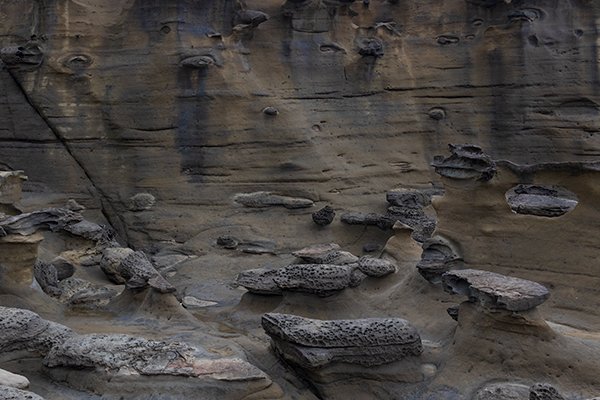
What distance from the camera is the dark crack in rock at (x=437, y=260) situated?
6.73 metres

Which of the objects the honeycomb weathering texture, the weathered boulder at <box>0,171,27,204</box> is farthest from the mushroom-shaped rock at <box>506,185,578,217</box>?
the weathered boulder at <box>0,171,27,204</box>

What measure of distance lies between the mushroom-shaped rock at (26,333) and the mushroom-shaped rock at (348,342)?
6.55 ft

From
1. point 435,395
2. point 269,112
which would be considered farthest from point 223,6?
point 435,395

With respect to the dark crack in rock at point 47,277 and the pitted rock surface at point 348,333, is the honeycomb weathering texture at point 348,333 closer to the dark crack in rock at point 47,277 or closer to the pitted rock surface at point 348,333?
the pitted rock surface at point 348,333

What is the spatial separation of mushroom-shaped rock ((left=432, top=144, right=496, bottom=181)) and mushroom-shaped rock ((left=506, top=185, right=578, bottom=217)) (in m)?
0.45

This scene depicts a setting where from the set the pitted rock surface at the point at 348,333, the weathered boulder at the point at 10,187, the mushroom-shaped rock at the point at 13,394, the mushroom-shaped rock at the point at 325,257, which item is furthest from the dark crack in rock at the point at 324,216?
the mushroom-shaped rock at the point at 13,394

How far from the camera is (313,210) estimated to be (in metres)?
11.2

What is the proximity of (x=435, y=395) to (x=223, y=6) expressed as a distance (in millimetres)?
8618

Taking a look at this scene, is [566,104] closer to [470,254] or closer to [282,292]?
[470,254]

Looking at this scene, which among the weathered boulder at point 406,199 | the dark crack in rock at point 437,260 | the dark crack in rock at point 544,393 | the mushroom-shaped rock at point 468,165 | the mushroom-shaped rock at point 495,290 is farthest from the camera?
the weathered boulder at point 406,199

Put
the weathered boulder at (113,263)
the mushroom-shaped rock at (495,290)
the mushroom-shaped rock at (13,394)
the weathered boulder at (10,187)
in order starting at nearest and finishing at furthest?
the mushroom-shaped rock at (13,394)
the mushroom-shaped rock at (495,290)
the weathered boulder at (10,187)
the weathered boulder at (113,263)

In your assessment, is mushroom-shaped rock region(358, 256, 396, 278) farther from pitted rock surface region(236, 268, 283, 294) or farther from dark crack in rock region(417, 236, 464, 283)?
pitted rock surface region(236, 268, 283, 294)

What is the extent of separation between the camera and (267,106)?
1161 cm

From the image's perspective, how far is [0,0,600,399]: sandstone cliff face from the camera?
36.7 feet
